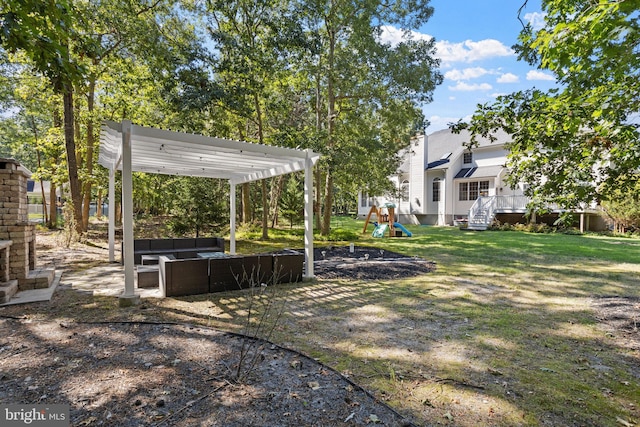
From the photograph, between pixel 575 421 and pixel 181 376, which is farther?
pixel 181 376

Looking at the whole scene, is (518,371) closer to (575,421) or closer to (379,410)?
(575,421)

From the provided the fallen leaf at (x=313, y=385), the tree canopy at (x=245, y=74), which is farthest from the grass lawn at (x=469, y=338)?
the tree canopy at (x=245, y=74)

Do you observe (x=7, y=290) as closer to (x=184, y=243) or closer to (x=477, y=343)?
(x=184, y=243)

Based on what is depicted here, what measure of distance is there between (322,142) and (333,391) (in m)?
11.1

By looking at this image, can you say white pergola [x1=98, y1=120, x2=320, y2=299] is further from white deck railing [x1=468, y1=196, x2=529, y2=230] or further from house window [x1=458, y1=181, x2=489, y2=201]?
house window [x1=458, y1=181, x2=489, y2=201]

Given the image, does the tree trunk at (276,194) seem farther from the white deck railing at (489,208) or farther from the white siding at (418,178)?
the white deck railing at (489,208)

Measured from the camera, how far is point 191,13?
13.4 m

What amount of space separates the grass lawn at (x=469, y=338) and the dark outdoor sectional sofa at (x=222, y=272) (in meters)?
0.25

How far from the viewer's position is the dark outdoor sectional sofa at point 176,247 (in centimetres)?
866

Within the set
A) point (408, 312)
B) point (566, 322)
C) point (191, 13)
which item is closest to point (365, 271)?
point (408, 312)

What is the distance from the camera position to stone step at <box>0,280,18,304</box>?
16.3 feet

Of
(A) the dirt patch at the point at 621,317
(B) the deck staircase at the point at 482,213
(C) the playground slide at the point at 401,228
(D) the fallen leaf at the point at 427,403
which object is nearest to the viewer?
(D) the fallen leaf at the point at 427,403

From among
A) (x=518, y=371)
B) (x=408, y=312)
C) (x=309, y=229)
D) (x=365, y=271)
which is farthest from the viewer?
(x=365, y=271)

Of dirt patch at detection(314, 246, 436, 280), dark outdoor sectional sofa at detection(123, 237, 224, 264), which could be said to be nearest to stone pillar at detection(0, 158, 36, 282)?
dark outdoor sectional sofa at detection(123, 237, 224, 264)
